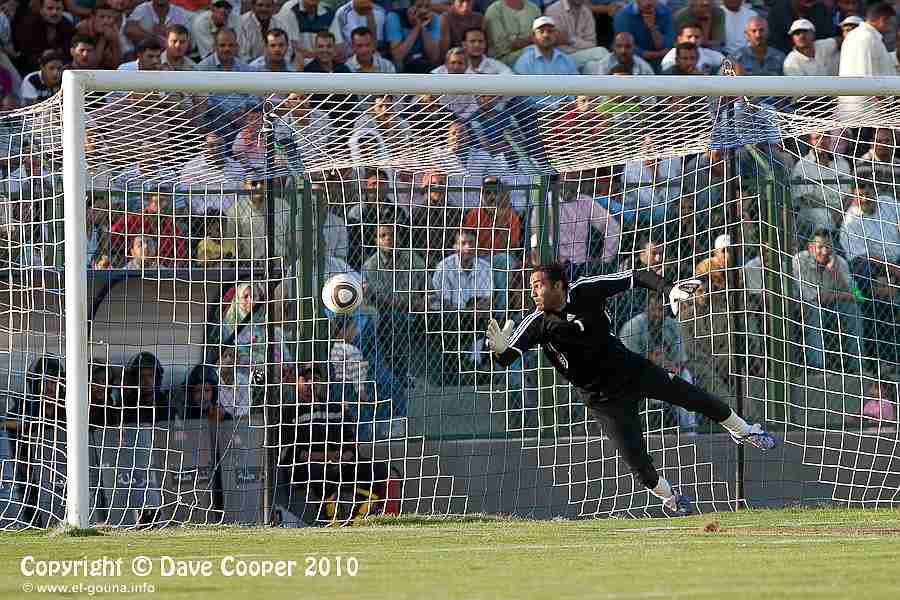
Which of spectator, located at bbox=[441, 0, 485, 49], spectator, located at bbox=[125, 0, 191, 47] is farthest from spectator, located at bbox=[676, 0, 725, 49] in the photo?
spectator, located at bbox=[125, 0, 191, 47]

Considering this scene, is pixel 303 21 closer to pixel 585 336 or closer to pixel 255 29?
pixel 255 29

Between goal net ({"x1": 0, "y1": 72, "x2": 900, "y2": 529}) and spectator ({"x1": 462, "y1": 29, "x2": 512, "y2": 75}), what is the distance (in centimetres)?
222

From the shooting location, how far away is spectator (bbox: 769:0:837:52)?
14.9 metres

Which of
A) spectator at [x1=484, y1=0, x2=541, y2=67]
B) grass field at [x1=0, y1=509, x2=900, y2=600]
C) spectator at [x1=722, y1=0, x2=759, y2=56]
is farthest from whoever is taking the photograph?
spectator at [x1=722, y1=0, x2=759, y2=56]

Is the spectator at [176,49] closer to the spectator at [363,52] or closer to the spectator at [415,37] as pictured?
the spectator at [363,52]

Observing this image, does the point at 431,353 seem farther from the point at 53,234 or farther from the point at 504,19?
the point at 504,19

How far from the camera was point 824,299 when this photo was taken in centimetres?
1160

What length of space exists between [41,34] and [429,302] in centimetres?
469

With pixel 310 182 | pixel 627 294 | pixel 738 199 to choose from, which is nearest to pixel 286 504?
pixel 310 182

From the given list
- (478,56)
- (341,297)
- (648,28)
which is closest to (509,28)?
(478,56)

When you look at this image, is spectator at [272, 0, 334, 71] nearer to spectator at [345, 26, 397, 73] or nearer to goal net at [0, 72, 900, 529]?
spectator at [345, 26, 397, 73]

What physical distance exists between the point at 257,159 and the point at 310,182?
1.65 ft

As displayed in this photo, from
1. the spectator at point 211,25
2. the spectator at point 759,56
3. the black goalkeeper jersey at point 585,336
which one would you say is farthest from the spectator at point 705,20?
the black goalkeeper jersey at point 585,336

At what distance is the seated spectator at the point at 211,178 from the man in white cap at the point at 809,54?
235 inches
